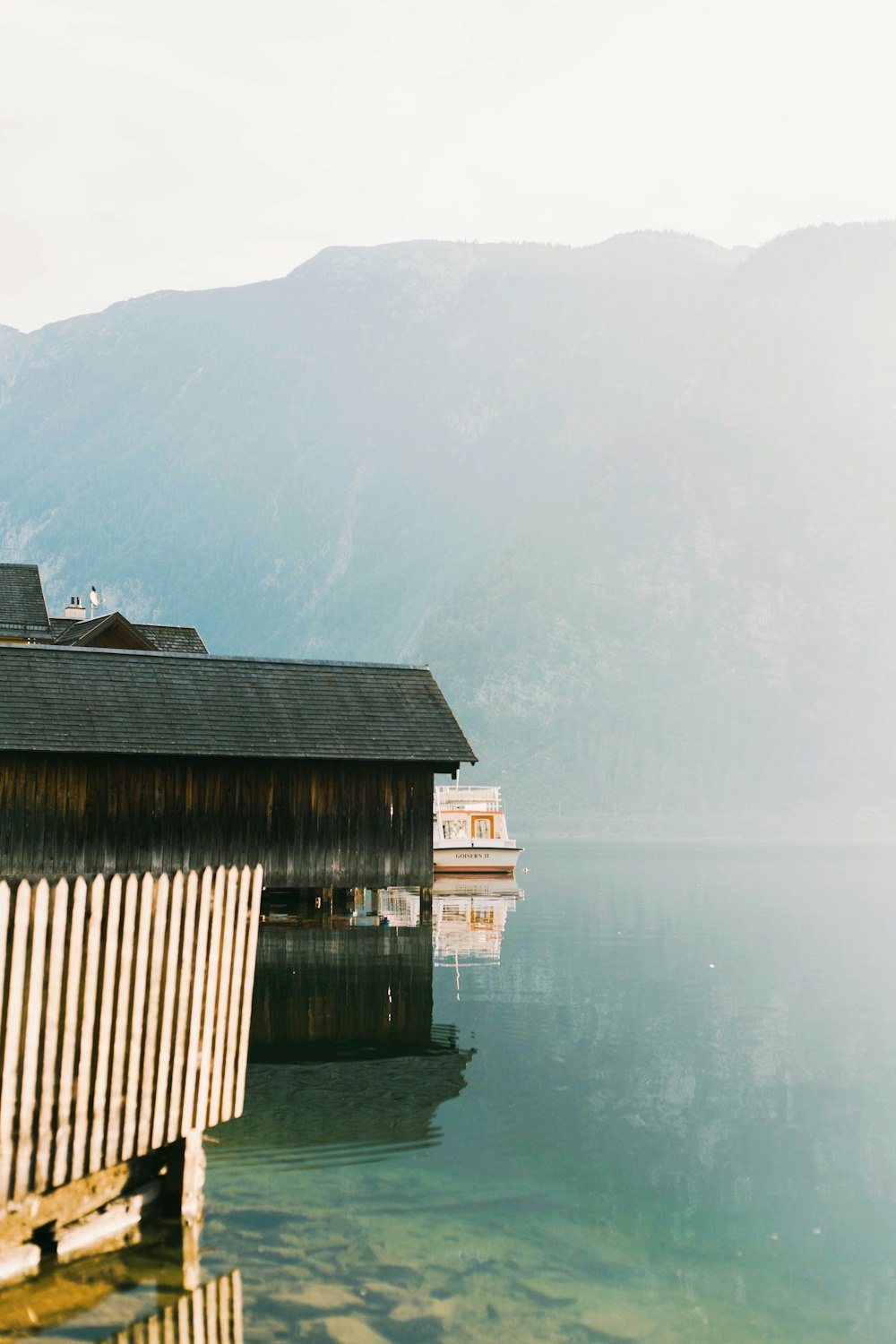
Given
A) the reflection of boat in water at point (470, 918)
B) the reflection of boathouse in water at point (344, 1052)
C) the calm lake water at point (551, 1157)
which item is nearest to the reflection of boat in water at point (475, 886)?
the reflection of boat in water at point (470, 918)

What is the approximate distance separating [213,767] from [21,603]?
20.2 meters

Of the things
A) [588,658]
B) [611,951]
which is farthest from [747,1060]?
[588,658]

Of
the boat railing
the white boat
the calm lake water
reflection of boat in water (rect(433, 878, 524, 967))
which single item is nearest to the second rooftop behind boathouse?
reflection of boat in water (rect(433, 878, 524, 967))

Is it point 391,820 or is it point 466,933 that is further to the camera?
point 466,933

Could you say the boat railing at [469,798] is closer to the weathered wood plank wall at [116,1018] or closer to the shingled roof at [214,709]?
the shingled roof at [214,709]

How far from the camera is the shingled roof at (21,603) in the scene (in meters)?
46.2

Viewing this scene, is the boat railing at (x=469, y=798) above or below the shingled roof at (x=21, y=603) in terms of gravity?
below

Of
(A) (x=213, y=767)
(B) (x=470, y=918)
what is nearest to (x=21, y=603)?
(A) (x=213, y=767)

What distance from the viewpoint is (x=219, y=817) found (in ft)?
102

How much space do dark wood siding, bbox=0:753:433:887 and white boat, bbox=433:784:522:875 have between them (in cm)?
3045

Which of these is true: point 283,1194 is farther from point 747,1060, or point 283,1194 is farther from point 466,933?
point 466,933

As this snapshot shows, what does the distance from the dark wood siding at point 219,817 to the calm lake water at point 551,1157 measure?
98.0 inches

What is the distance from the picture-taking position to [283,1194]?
11.4m

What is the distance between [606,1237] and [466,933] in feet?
91.4
